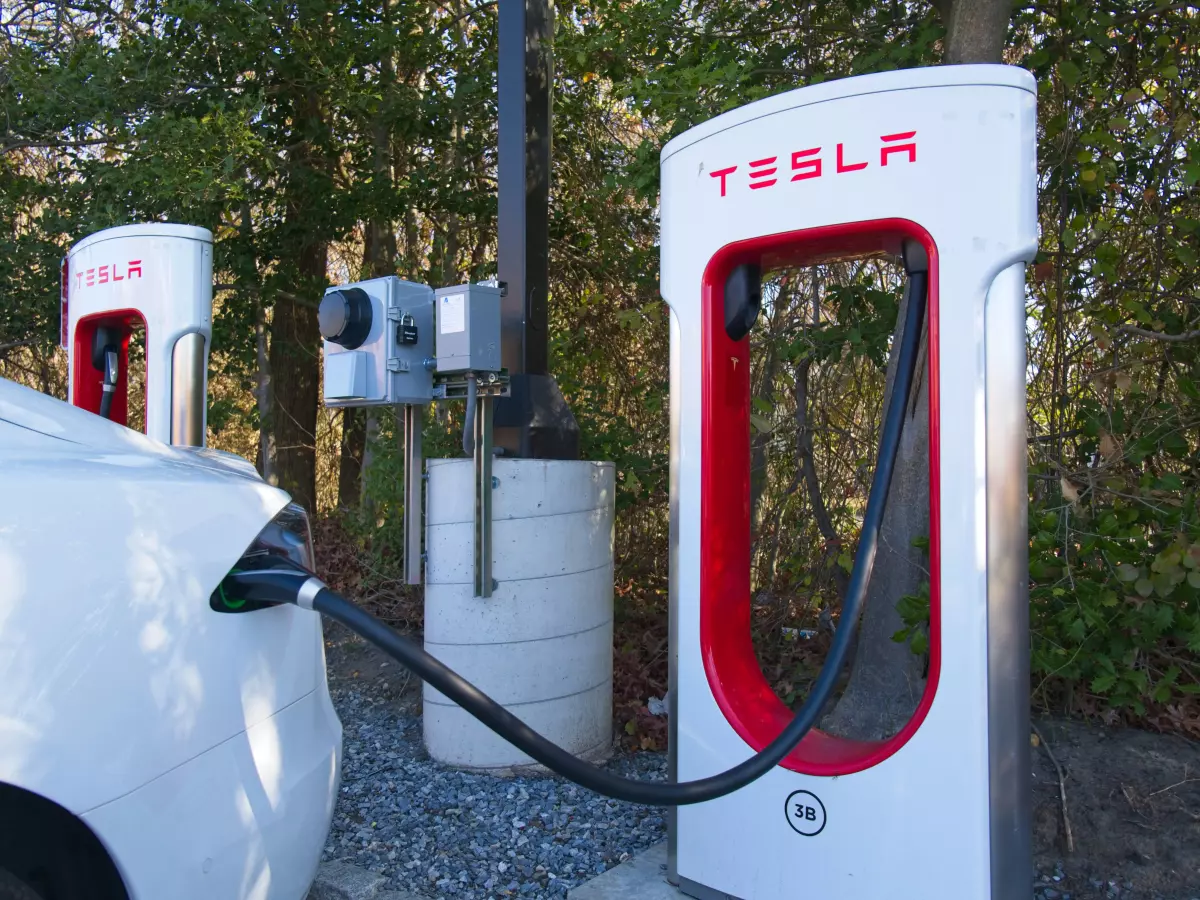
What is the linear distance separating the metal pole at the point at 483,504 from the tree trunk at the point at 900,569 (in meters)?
1.44

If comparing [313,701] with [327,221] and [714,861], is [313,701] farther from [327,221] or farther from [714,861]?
[327,221]

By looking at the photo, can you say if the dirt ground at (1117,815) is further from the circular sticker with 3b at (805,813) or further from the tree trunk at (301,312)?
the tree trunk at (301,312)

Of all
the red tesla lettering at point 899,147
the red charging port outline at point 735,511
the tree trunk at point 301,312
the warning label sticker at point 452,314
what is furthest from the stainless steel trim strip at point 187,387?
the red tesla lettering at point 899,147

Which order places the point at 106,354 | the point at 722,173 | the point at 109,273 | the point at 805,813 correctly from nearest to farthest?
the point at 805,813 → the point at 722,173 → the point at 109,273 → the point at 106,354

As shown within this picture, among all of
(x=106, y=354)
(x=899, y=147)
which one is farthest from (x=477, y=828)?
(x=106, y=354)

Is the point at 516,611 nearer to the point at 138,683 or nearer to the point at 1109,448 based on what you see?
the point at 1109,448

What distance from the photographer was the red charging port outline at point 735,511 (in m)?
2.76

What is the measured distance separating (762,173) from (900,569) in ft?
5.28

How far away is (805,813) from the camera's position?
8.89 feet

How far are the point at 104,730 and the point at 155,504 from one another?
411 mm

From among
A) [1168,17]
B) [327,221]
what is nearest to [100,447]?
[1168,17]

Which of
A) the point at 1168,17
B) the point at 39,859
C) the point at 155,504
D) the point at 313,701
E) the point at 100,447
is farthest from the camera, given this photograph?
the point at 1168,17

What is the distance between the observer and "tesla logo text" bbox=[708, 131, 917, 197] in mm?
2523

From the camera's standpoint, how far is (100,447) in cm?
207
